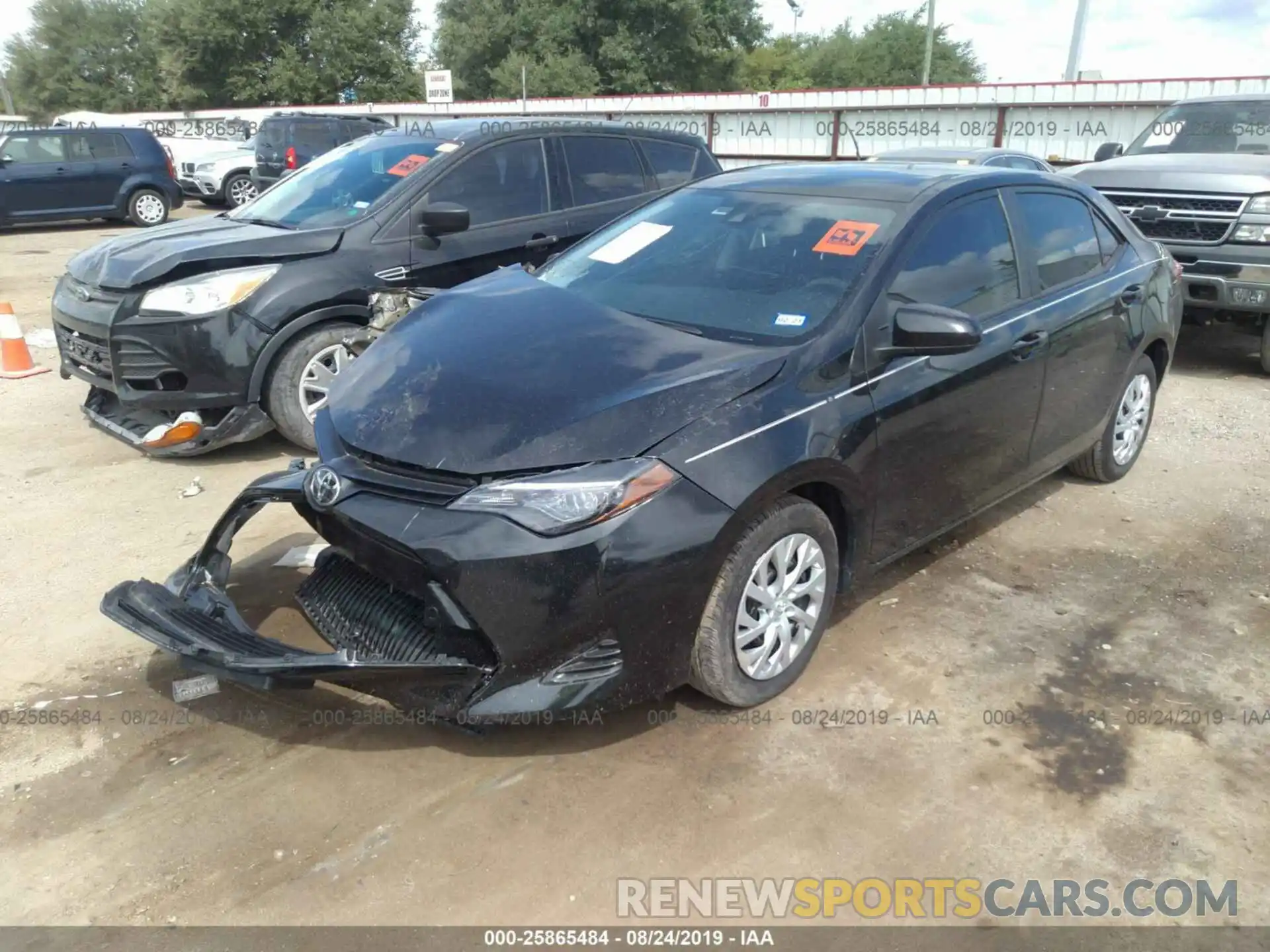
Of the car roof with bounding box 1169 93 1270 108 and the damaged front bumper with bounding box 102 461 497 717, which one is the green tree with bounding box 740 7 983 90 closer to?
the car roof with bounding box 1169 93 1270 108

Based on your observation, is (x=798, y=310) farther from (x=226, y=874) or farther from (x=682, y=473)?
(x=226, y=874)

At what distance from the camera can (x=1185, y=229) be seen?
7824 mm

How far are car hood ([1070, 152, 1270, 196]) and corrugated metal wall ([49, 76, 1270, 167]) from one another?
666 cm

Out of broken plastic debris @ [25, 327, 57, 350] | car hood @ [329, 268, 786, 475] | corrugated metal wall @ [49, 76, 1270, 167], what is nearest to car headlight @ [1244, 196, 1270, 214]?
car hood @ [329, 268, 786, 475]

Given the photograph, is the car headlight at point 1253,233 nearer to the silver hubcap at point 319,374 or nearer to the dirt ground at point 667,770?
the dirt ground at point 667,770

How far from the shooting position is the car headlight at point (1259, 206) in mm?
7379

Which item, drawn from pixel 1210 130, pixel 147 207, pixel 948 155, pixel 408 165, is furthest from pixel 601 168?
pixel 147 207

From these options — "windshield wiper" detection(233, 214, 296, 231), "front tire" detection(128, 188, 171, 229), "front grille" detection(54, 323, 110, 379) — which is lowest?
"front tire" detection(128, 188, 171, 229)

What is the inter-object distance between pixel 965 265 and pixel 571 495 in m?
2.10

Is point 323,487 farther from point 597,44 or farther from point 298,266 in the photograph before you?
point 597,44

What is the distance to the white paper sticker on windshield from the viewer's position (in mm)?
4145

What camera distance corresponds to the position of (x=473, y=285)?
4156 mm

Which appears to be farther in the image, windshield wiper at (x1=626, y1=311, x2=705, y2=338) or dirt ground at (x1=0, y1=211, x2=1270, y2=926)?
windshield wiper at (x1=626, y1=311, x2=705, y2=338)
